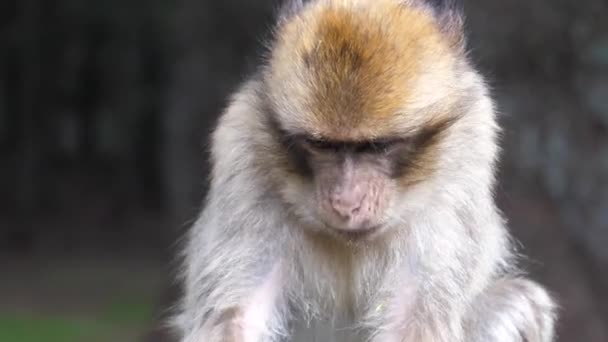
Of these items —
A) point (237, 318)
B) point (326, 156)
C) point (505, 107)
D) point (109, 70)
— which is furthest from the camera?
point (109, 70)

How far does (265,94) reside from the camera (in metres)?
5.53

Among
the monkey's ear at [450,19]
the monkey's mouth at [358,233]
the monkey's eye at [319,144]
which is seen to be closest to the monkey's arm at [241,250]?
the monkey's mouth at [358,233]

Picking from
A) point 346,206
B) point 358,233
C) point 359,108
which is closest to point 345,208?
point 346,206

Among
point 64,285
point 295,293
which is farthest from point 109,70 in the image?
point 295,293

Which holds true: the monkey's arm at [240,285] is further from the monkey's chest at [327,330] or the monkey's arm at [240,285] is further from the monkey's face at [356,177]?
the monkey's face at [356,177]

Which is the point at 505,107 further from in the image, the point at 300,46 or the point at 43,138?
the point at 43,138

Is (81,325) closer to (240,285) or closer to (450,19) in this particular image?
(240,285)

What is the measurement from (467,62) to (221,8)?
24.2ft

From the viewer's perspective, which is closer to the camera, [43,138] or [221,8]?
[221,8]

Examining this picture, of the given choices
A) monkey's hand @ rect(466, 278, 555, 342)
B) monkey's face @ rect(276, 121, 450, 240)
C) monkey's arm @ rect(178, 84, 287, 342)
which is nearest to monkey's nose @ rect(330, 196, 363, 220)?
monkey's face @ rect(276, 121, 450, 240)

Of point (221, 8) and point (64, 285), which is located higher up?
point (221, 8)

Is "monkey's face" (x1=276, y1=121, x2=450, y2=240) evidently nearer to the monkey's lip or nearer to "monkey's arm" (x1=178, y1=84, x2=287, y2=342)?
the monkey's lip

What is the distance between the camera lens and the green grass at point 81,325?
47.4 feet

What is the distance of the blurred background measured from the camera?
Answer: 1106 centimetres
